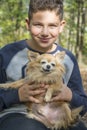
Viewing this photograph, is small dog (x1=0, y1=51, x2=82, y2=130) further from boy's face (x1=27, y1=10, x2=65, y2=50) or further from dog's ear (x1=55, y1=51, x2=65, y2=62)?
boy's face (x1=27, y1=10, x2=65, y2=50)

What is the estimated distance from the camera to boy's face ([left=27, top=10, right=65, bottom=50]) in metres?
3.98

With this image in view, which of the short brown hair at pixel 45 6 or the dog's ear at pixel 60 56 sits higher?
the short brown hair at pixel 45 6

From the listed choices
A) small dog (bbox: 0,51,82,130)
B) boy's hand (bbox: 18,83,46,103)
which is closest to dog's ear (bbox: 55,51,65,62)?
small dog (bbox: 0,51,82,130)

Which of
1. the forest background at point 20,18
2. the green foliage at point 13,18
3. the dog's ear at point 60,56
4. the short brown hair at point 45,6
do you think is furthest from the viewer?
the green foliage at point 13,18

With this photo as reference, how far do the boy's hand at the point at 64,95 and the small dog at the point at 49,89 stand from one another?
4cm

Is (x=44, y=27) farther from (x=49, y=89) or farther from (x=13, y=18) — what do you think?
(x=13, y=18)

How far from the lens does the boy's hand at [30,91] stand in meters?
3.82

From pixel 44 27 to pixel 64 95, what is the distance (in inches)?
30.2

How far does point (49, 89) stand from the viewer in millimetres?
3863

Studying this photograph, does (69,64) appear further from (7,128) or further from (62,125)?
(7,128)

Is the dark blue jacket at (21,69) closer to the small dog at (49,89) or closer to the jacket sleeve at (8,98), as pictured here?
the jacket sleeve at (8,98)

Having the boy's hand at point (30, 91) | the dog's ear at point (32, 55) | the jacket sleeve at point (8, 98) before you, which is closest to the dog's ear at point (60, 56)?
the dog's ear at point (32, 55)

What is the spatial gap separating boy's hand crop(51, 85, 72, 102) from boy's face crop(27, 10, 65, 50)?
55 cm

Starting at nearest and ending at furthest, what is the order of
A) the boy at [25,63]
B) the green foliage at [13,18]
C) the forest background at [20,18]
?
the boy at [25,63] → the forest background at [20,18] → the green foliage at [13,18]
